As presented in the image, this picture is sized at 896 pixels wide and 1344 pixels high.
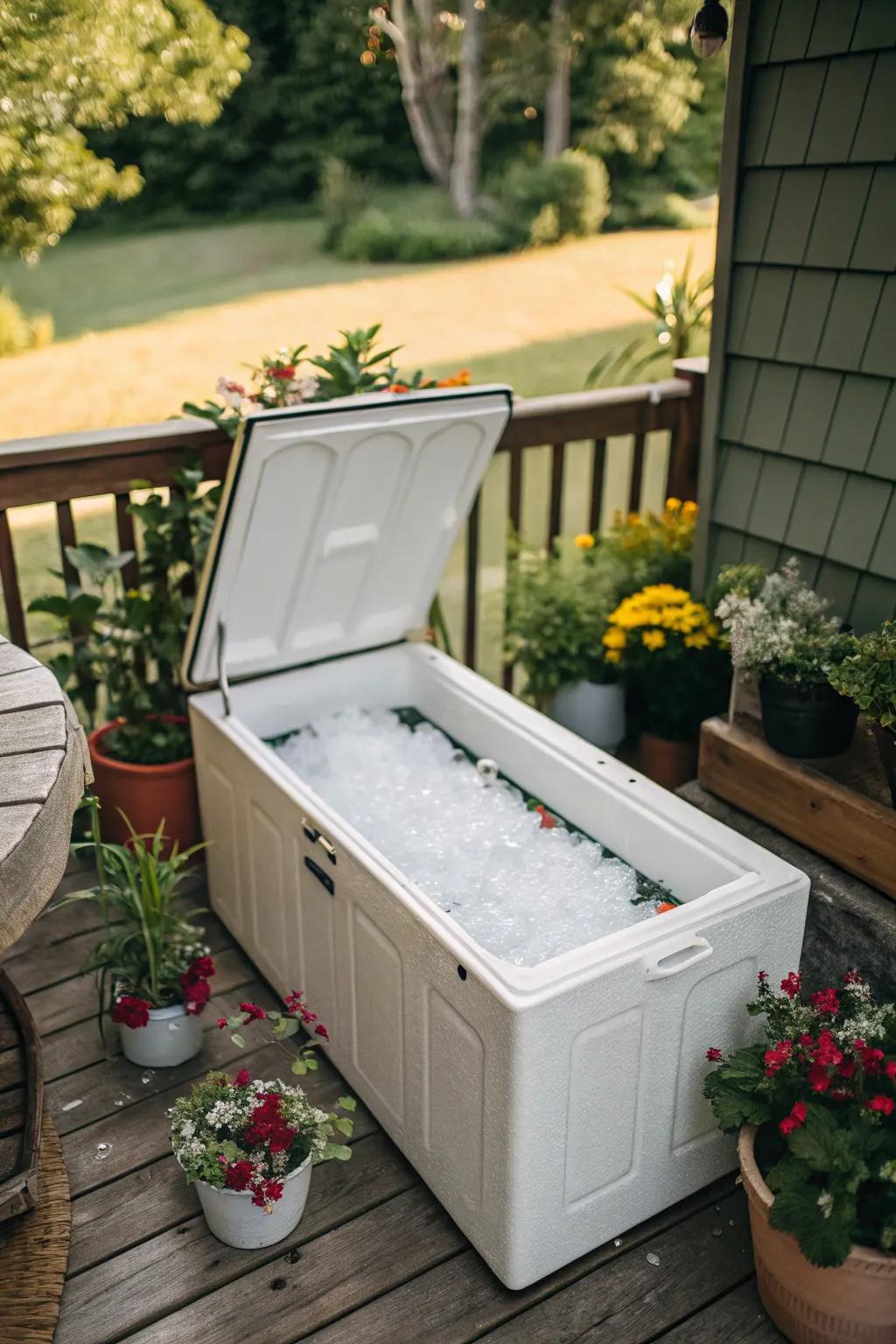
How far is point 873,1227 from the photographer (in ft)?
5.23

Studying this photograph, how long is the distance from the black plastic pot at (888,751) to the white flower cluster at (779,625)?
0.21 metres

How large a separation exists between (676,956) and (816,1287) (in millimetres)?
508

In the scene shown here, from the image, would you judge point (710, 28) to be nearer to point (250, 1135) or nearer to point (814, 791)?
point (814, 791)

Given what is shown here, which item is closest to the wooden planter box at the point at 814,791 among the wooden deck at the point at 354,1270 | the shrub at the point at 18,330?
the wooden deck at the point at 354,1270

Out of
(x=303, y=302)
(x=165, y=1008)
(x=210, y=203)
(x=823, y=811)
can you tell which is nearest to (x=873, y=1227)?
(x=823, y=811)

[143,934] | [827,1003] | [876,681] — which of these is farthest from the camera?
[143,934]

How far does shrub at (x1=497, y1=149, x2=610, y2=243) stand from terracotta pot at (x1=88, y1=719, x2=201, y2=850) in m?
7.73

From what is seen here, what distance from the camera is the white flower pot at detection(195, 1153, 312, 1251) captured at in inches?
72.7

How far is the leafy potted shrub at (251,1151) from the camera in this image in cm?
182

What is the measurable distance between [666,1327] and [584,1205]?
217 millimetres

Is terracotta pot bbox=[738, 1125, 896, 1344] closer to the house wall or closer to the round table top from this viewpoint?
the round table top

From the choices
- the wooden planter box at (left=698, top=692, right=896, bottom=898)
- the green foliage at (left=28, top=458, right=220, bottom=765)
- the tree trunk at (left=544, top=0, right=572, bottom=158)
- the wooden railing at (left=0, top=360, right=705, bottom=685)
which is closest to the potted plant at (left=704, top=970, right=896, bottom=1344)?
the wooden planter box at (left=698, top=692, right=896, bottom=898)

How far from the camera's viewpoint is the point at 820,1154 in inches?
62.3

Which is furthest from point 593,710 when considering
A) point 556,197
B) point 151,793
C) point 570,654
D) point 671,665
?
point 556,197
